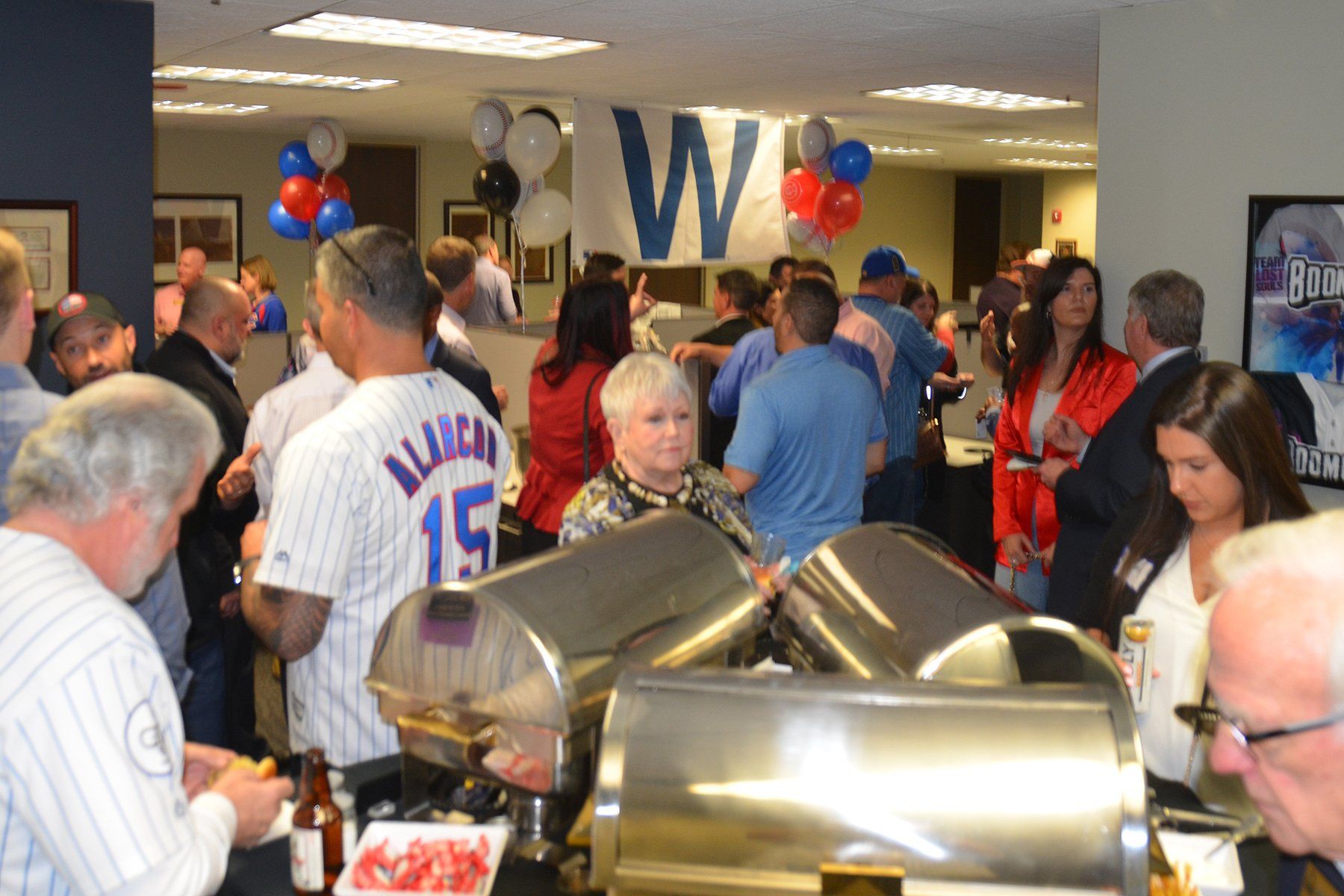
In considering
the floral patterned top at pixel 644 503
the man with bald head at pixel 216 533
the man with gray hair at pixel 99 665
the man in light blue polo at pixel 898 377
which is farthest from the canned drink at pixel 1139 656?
the man in light blue polo at pixel 898 377

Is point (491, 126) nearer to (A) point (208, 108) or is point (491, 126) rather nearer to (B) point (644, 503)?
(A) point (208, 108)

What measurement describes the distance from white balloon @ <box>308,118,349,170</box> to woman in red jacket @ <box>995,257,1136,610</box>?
5313 mm

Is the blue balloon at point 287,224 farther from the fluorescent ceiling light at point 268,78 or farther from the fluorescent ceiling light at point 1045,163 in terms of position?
the fluorescent ceiling light at point 1045,163

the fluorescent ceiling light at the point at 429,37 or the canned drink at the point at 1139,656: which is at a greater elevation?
the fluorescent ceiling light at the point at 429,37

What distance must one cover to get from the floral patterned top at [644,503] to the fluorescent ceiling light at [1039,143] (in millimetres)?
8770

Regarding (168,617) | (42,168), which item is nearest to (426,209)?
(42,168)

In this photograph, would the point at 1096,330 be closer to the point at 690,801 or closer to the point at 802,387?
A: the point at 802,387

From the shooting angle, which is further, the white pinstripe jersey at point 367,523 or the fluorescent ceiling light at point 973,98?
the fluorescent ceiling light at point 973,98

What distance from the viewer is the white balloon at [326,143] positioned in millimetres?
7688

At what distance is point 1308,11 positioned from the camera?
3588 millimetres

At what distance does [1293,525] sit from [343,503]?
134 centimetres

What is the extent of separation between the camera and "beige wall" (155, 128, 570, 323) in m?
11.1

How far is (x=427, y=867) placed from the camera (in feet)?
4.89

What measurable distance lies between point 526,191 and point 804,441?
4.06 meters
